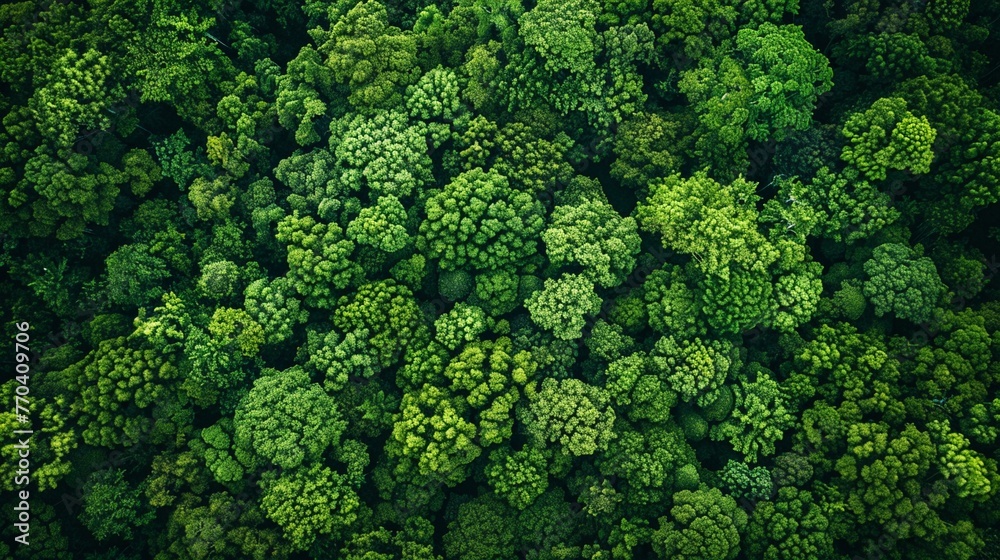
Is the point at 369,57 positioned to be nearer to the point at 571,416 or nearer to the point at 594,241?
the point at 594,241

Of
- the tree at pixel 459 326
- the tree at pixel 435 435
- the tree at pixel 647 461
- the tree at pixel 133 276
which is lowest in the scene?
the tree at pixel 647 461

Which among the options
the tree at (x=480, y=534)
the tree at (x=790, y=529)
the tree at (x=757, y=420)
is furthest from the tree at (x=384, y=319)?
the tree at (x=790, y=529)

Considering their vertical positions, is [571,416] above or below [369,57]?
below

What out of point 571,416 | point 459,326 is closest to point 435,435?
point 459,326

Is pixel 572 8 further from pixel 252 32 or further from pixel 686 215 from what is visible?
pixel 252 32

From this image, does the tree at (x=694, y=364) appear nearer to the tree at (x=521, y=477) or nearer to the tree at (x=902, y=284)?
the tree at (x=521, y=477)

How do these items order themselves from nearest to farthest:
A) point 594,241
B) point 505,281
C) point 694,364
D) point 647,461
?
1. point 647,461
2. point 694,364
3. point 594,241
4. point 505,281

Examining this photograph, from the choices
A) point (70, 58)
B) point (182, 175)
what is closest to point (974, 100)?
point (182, 175)

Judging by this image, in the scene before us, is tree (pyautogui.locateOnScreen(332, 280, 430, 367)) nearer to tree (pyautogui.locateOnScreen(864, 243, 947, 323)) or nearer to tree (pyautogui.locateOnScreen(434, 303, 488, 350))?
tree (pyautogui.locateOnScreen(434, 303, 488, 350))
